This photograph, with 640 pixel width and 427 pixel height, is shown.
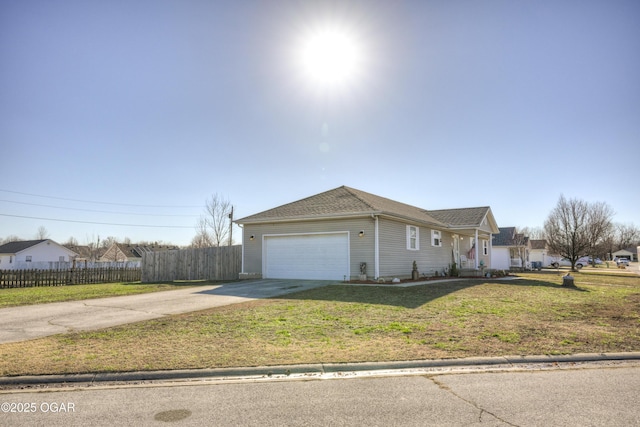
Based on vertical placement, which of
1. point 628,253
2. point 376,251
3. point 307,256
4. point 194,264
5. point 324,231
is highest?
point 324,231

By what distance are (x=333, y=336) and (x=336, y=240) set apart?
10.7 m

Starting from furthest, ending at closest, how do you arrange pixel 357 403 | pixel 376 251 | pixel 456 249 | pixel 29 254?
pixel 29 254 → pixel 456 249 → pixel 376 251 → pixel 357 403

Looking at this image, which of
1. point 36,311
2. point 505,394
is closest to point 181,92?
point 36,311

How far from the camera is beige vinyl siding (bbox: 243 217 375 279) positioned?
16594 millimetres

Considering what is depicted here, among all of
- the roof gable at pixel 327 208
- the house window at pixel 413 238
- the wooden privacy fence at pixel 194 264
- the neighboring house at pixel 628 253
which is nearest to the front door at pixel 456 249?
the house window at pixel 413 238

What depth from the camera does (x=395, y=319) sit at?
329 inches

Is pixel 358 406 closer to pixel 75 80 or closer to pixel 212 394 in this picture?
pixel 212 394

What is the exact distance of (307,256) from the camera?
59.4 feet

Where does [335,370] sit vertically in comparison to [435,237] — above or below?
below

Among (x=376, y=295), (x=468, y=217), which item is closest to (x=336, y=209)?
(x=376, y=295)

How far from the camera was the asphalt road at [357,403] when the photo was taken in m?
3.47

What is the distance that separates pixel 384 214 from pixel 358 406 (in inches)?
516

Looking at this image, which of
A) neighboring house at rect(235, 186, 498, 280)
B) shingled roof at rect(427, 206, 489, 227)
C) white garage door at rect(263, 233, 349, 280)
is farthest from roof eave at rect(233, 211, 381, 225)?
shingled roof at rect(427, 206, 489, 227)

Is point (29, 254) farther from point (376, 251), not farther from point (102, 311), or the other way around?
point (376, 251)
